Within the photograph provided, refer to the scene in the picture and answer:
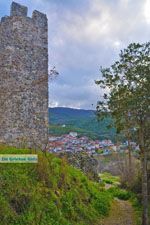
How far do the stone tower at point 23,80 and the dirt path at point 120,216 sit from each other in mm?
4411

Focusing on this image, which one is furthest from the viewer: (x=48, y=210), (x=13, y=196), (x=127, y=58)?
(x=127, y=58)

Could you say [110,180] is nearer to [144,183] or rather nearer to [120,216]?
[120,216]

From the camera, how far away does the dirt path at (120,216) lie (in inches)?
613

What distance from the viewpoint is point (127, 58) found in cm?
1486

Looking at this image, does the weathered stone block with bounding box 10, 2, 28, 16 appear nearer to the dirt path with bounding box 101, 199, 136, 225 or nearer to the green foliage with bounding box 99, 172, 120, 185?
the dirt path with bounding box 101, 199, 136, 225

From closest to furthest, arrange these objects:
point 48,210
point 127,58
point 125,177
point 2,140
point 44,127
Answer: point 48,210 < point 127,58 < point 2,140 < point 44,127 < point 125,177

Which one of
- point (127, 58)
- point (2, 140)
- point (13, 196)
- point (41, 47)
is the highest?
point (41, 47)

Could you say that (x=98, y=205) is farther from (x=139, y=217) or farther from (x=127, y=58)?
(x=127, y=58)

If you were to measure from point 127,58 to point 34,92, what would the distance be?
4.99 meters

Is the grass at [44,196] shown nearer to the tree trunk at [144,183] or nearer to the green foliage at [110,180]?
the tree trunk at [144,183]

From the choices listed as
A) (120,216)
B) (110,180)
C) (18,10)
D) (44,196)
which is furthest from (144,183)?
(110,180)

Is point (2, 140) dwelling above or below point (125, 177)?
above

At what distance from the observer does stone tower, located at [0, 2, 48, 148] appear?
16828 millimetres

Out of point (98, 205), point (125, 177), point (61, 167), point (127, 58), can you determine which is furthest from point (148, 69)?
point (125, 177)
